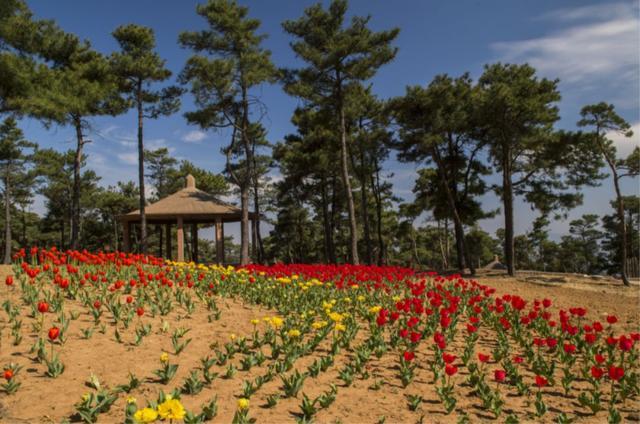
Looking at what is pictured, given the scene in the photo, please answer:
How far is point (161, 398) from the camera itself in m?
3.56

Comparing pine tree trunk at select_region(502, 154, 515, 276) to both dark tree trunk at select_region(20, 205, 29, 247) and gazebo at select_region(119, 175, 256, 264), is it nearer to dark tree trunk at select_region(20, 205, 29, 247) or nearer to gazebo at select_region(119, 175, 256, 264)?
gazebo at select_region(119, 175, 256, 264)

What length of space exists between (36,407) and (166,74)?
24.6 meters

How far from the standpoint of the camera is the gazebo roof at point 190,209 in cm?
2295

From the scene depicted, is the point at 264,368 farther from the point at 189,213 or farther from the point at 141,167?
the point at 141,167

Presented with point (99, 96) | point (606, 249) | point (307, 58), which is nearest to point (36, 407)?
point (99, 96)

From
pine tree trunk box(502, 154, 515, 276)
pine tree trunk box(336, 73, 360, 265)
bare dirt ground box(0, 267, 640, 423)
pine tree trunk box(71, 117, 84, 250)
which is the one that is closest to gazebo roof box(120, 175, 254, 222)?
pine tree trunk box(71, 117, 84, 250)

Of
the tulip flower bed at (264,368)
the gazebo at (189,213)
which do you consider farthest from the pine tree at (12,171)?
the tulip flower bed at (264,368)

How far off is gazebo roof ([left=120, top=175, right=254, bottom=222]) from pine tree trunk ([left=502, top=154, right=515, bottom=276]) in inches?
564

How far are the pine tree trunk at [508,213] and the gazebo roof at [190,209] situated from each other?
14.3 metres

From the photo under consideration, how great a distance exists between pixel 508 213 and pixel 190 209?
16.9 m

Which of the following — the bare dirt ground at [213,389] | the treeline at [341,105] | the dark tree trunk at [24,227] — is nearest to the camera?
the bare dirt ground at [213,389]

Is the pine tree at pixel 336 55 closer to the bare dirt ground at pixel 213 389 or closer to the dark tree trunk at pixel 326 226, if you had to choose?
the dark tree trunk at pixel 326 226

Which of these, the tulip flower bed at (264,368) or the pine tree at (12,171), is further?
the pine tree at (12,171)

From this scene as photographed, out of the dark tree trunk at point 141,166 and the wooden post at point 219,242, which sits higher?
the dark tree trunk at point 141,166
